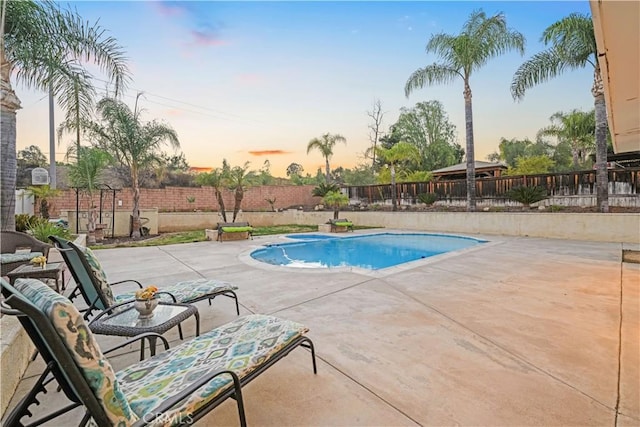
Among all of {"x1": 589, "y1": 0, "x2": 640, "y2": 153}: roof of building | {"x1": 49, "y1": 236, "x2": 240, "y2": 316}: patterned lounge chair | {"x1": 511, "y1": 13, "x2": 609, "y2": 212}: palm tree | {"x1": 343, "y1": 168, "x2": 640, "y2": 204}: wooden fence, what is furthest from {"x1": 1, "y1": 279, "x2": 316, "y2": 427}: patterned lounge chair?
{"x1": 343, "y1": 168, "x2": 640, "y2": 204}: wooden fence

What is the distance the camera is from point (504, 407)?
196cm

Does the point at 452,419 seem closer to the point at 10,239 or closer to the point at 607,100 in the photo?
the point at 607,100

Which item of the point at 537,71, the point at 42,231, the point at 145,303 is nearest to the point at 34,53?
the point at 42,231

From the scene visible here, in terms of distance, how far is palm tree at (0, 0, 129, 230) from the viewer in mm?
5051

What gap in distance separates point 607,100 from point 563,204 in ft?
36.7

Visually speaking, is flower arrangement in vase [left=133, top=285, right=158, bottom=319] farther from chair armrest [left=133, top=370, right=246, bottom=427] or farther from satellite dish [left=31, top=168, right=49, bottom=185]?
satellite dish [left=31, top=168, right=49, bottom=185]

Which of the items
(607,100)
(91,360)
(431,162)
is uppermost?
(431,162)

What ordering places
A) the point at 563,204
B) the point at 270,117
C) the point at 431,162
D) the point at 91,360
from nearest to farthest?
the point at 91,360 → the point at 563,204 → the point at 270,117 → the point at 431,162

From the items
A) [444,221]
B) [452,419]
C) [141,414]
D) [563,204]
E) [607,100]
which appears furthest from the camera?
[444,221]

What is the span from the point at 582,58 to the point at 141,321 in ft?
46.4

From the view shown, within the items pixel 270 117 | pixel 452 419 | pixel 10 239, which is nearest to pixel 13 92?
pixel 10 239

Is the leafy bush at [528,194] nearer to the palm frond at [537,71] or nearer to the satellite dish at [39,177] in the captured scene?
the palm frond at [537,71]

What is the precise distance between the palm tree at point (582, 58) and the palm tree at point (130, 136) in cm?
1462

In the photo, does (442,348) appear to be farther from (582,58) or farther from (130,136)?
(130,136)
